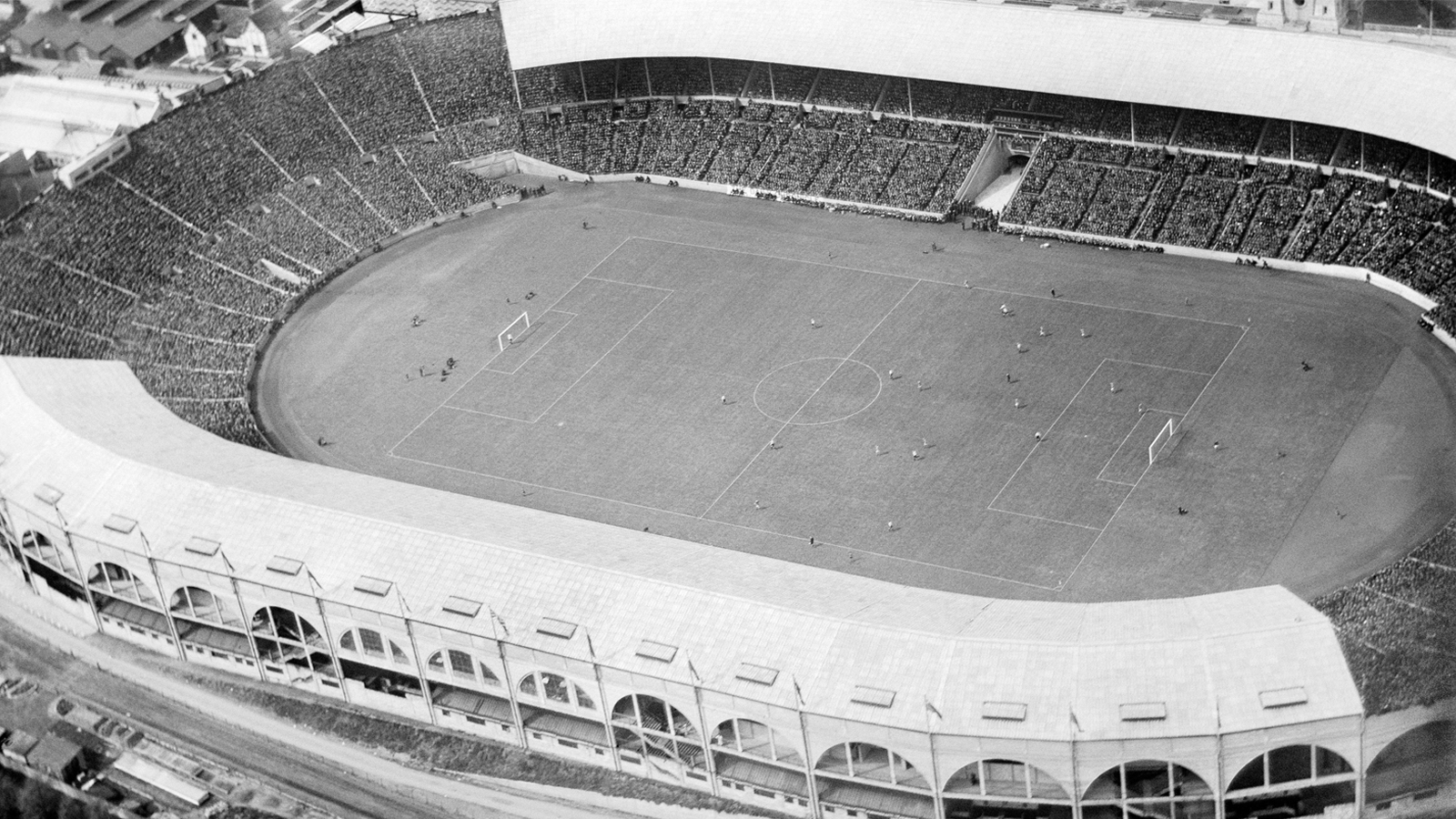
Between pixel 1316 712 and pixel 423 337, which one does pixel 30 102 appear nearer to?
pixel 423 337

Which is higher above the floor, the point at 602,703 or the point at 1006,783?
the point at 602,703

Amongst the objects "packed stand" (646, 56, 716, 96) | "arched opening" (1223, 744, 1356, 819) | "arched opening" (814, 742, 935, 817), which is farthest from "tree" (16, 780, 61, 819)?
"packed stand" (646, 56, 716, 96)

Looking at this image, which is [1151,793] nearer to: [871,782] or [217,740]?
[871,782]

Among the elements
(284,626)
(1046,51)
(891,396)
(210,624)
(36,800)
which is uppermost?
(1046,51)

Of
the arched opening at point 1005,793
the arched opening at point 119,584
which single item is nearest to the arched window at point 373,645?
the arched opening at point 119,584

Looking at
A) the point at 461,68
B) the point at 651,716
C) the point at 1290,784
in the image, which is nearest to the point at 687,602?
the point at 651,716

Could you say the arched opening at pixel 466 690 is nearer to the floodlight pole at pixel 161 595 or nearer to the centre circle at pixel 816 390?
the floodlight pole at pixel 161 595
